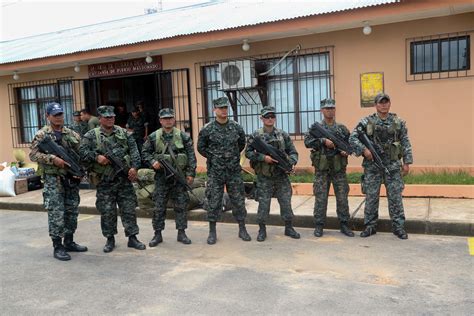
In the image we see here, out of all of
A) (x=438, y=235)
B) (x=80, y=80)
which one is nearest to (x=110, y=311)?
(x=438, y=235)

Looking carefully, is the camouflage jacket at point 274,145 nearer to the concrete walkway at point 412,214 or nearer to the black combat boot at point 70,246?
the concrete walkway at point 412,214

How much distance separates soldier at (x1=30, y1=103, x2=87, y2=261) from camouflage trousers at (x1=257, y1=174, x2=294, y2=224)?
223 centimetres

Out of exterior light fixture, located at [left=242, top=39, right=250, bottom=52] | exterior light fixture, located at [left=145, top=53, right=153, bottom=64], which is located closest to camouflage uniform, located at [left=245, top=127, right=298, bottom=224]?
exterior light fixture, located at [left=242, top=39, right=250, bottom=52]

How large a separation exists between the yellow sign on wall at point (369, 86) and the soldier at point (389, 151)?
2.31 meters

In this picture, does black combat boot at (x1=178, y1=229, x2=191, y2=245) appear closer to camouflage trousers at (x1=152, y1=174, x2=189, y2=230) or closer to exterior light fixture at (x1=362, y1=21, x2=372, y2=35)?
camouflage trousers at (x1=152, y1=174, x2=189, y2=230)

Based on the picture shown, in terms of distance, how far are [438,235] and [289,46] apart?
14.3 feet

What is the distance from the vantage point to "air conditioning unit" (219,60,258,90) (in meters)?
8.45

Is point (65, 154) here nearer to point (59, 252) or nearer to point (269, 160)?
point (59, 252)

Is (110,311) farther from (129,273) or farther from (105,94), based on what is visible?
(105,94)

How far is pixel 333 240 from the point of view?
215 inches

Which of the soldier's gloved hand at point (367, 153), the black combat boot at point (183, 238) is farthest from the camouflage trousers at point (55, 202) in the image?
the soldier's gloved hand at point (367, 153)

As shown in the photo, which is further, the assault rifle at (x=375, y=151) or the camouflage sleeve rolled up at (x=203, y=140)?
the camouflage sleeve rolled up at (x=203, y=140)

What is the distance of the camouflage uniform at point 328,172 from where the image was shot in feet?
18.2

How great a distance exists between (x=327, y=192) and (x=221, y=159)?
141 cm
